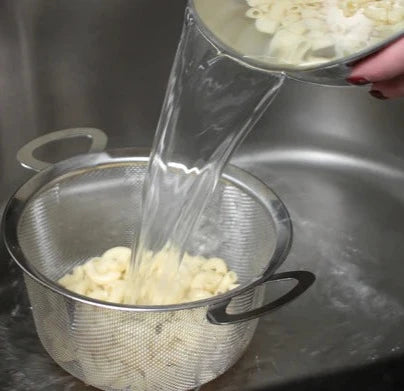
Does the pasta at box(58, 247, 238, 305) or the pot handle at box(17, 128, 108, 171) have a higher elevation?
the pot handle at box(17, 128, 108, 171)

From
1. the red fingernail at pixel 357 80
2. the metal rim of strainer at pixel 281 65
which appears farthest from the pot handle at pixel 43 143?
the red fingernail at pixel 357 80

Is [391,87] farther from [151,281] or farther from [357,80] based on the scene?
[151,281]

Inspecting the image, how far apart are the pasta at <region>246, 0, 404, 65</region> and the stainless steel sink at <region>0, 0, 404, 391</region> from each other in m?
0.37

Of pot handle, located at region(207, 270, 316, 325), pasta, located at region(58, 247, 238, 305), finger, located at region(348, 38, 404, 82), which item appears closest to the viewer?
finger, located at region(348, 38, 404, 82)

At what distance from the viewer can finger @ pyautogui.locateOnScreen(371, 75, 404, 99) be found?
2.23ft

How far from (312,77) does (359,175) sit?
52 centimetres

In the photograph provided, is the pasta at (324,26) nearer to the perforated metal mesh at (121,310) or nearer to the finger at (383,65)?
the finger at (383,65)

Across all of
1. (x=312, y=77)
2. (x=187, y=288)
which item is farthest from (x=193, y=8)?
(x=187, y=288)

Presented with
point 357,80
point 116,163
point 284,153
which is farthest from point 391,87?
point 284,153

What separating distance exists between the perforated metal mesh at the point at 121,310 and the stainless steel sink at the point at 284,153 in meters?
0.07

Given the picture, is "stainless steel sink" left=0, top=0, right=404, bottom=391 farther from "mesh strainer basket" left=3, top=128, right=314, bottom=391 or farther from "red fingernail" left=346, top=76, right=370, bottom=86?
"red fingernail" left=346, top=76, right=370, bottom=86

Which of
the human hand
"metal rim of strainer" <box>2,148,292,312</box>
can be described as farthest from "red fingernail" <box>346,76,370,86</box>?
"metal rim of strainer" <box>2,148,292,312</box>

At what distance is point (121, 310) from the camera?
0.67 meters

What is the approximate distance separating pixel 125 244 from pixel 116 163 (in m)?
0.11
